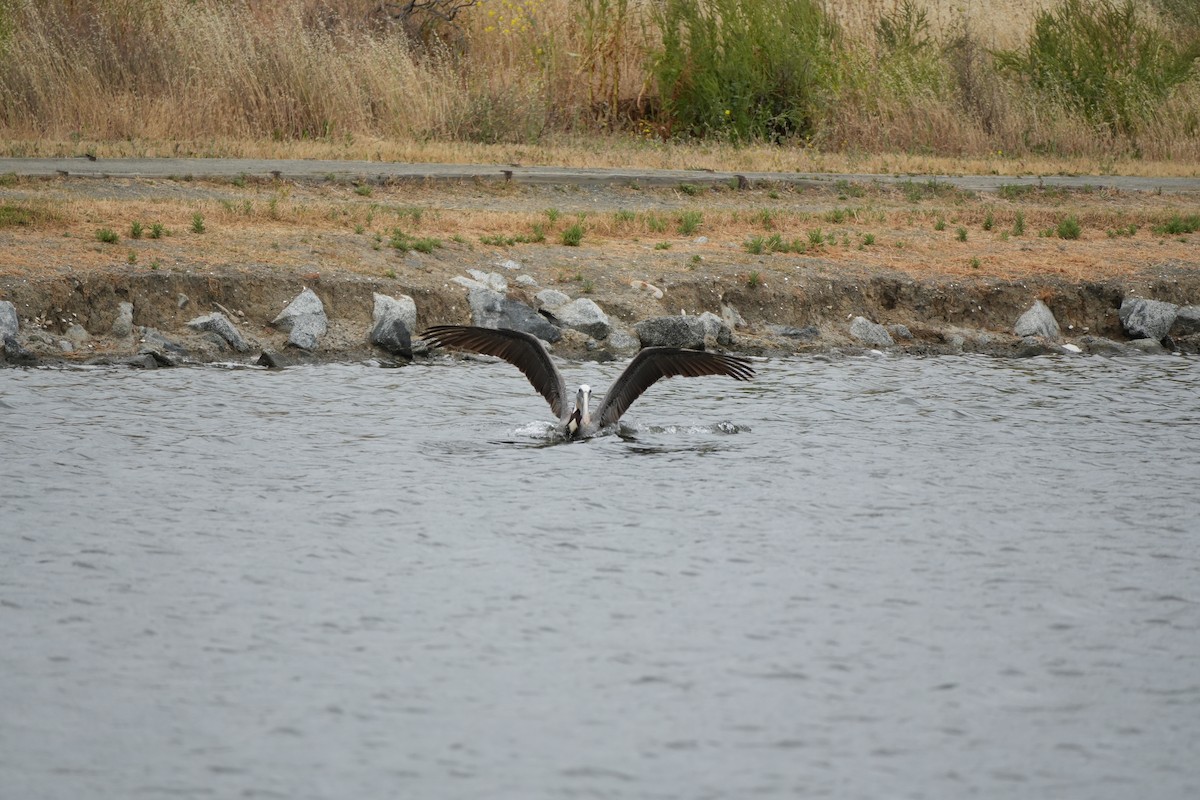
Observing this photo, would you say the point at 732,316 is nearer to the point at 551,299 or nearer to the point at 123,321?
the point at 551,299

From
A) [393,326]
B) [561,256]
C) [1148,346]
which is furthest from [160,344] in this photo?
[1148,346]

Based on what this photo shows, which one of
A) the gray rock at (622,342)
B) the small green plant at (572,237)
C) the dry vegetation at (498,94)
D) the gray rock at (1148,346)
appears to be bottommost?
the gray rock at (1148,346)

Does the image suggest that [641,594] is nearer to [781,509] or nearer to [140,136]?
[781,509]

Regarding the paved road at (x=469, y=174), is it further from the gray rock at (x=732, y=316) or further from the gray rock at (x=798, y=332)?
the gray rock at (x=798, y=332)

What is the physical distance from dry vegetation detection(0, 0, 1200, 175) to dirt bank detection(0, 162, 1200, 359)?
7.89ft

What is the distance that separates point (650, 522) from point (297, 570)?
6.70ft

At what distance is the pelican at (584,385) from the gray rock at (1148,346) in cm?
560

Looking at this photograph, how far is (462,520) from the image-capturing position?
8.44m

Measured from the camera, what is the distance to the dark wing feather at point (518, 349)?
10258mm

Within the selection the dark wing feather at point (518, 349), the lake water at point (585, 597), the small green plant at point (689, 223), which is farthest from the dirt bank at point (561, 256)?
the dark wing feather at point (518, 349)

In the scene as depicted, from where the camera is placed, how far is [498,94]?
71.5 ft

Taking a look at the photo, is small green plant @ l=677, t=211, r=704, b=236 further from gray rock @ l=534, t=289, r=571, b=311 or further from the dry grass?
gray rock @ l=534, t=289, r=571, b=311

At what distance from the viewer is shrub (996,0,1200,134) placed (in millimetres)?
23562

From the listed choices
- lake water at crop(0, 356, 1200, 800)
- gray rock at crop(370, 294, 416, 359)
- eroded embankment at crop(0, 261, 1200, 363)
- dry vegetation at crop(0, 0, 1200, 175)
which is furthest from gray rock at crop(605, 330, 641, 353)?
dry vegetation at crop(0, 0, 1200, 175)
